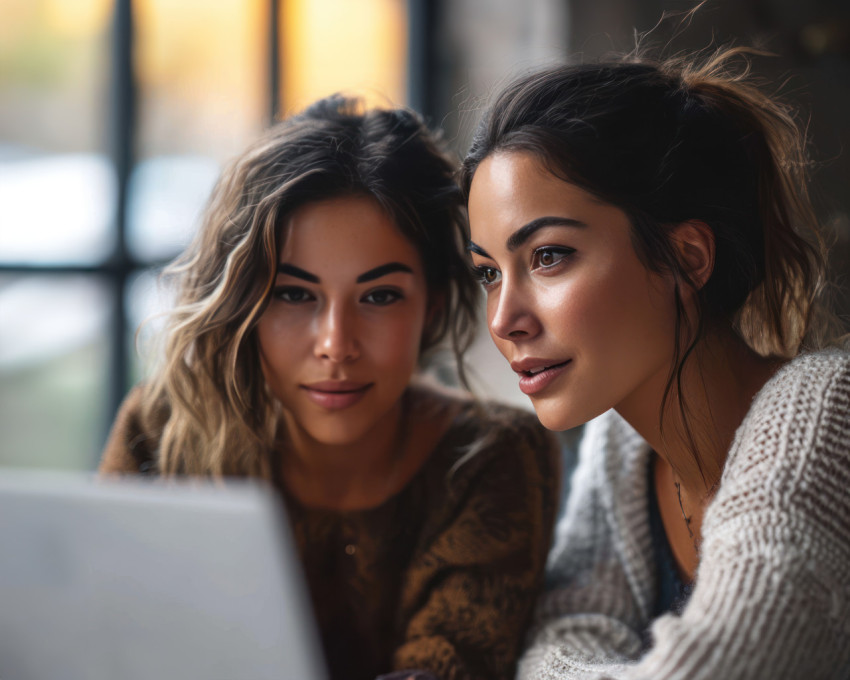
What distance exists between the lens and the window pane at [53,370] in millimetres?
2449

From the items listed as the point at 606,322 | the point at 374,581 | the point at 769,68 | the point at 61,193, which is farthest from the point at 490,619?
the point at 769,68

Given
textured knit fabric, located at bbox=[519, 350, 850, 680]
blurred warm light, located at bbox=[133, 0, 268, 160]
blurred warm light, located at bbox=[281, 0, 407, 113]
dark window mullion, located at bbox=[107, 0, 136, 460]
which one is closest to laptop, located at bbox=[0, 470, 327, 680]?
textured knit fabric, located at bbox=[519, 350, 850, 680]

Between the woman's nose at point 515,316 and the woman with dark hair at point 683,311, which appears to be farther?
the woman's nose at point 515,316

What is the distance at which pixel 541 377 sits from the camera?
1.03 m

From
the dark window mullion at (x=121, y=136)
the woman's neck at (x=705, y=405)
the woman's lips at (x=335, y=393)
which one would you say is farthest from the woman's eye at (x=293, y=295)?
the dark window mullion at (x=121, y=136)

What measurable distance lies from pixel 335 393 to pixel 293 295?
0.51 ft

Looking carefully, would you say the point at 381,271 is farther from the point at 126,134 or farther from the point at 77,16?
the point at 77,16

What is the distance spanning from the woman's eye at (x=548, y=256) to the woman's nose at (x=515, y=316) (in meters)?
0.04

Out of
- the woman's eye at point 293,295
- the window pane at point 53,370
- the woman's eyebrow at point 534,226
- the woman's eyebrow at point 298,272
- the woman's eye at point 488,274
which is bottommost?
the window pane at point 53,370

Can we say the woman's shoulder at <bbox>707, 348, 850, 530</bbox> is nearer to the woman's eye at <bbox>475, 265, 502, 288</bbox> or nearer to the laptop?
the woman's eye at <bbox>475, 265, 502, 288</bbox>

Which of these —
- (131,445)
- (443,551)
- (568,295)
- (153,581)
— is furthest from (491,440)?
(153,581)

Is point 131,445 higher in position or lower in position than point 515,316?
lower

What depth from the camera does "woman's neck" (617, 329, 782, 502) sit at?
108cm

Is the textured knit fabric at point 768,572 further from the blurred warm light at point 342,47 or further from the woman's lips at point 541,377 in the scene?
the blurred warm light at point 342,47
